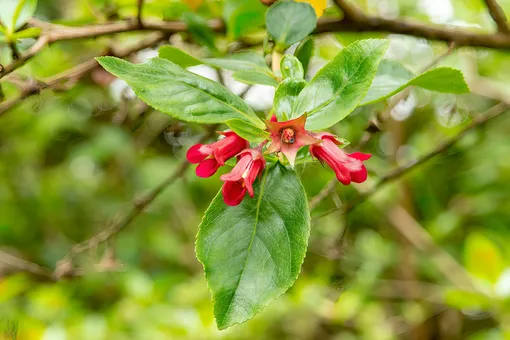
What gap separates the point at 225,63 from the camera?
61 centimetres

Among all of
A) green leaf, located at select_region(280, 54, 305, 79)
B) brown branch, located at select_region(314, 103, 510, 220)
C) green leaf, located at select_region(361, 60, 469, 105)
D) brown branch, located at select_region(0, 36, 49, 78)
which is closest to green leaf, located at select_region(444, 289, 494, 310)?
brown branch, located at select_region(314, 103, 510, 220)

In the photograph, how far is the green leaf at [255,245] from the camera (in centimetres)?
46

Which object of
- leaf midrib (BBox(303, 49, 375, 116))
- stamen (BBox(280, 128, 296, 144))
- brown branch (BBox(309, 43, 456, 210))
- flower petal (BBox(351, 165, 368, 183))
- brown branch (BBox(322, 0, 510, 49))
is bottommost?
brown branch (BBox(309, 43, 456, 210))

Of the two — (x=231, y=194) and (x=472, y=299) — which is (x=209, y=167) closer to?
(x=231, y=194)

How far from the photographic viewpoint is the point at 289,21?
1.96ft

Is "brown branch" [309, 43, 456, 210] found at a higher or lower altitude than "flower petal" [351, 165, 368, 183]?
lower

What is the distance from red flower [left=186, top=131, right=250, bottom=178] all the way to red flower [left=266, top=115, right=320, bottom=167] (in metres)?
0.04

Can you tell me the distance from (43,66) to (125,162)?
4.10 feet

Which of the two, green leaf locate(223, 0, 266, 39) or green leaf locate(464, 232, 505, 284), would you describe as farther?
green leaf locate(464, 232, 505, 284)

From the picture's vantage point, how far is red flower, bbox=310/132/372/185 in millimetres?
470

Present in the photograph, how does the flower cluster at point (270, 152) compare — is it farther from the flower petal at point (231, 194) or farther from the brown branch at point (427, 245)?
the brown branch at point (427, 245)

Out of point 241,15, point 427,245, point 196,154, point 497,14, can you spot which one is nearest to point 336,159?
point 196,154

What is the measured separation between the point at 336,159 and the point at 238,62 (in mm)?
204

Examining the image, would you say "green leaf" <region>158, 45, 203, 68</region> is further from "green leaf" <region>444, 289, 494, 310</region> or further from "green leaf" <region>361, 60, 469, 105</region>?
"green leaf" <region>444, 289, 494, 310</region>
